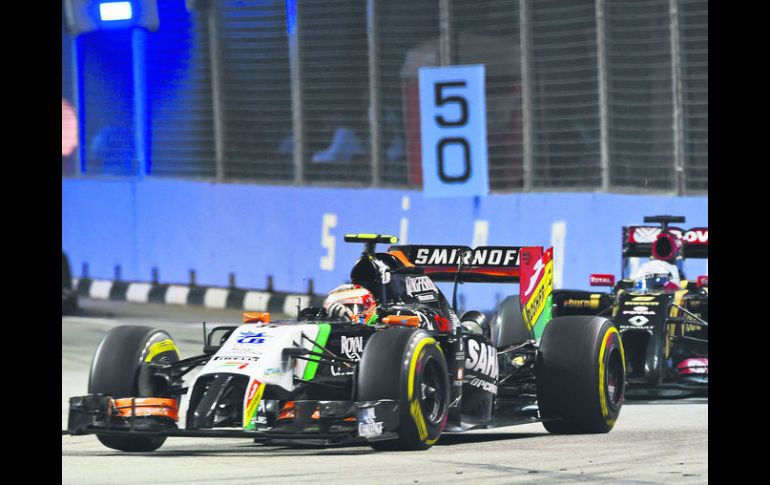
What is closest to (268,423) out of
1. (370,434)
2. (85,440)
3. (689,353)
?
(370,434)

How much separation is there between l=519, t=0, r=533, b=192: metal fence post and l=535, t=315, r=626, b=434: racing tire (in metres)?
6.96

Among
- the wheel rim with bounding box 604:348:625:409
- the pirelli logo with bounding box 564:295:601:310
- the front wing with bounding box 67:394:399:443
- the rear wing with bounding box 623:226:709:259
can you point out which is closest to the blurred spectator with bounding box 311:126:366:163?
the rear wing with bounding box 623:226:709:259

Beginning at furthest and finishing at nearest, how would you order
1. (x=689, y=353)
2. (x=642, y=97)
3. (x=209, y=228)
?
(x=209, y=228)
(x=642, y=97)
(x=689, y=353)

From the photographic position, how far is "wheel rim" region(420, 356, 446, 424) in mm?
10453

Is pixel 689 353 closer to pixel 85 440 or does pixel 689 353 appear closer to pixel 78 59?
pixel 85 440

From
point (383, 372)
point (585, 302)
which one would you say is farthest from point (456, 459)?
point (585, 302)

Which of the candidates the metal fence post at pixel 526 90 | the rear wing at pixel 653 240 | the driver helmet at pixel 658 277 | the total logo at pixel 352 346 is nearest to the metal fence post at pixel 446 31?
the metal fence post at pixel 526 90

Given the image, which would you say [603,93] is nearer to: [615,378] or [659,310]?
[659,310]

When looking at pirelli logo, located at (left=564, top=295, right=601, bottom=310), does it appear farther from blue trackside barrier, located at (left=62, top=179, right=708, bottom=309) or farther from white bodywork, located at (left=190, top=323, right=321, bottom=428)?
white bodywork, located at (left=190, top=323, right=321, bottom=428)

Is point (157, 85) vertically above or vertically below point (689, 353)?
above

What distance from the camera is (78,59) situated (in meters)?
23.5

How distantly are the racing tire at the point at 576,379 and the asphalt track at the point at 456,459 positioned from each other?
0.17 metres

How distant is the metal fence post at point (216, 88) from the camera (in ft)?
70.7
